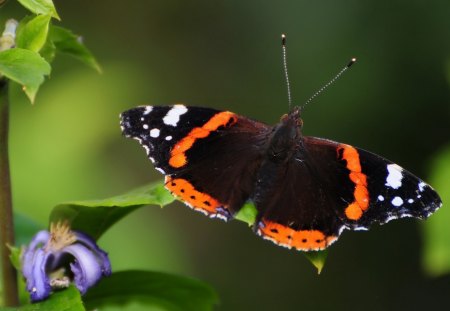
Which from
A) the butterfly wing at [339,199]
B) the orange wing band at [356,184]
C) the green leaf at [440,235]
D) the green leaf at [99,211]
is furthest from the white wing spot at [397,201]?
the green leaf at [440,235]

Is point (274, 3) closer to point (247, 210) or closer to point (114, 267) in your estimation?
point (114, 267)

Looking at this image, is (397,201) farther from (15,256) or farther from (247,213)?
(15,256)

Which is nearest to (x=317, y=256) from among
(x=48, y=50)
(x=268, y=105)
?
(x=48, y=50)

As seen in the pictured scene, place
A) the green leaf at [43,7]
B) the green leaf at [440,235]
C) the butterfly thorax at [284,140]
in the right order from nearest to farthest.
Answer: the green leaf at [43,7] < the butterfly thorax at [284,140] < the green leaf at [440,235]

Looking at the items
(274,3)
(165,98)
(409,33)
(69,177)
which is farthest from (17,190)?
(409,33)

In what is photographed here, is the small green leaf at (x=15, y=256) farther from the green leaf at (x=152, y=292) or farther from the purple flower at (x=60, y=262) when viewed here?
the green leaf at (x=152, y=292)
